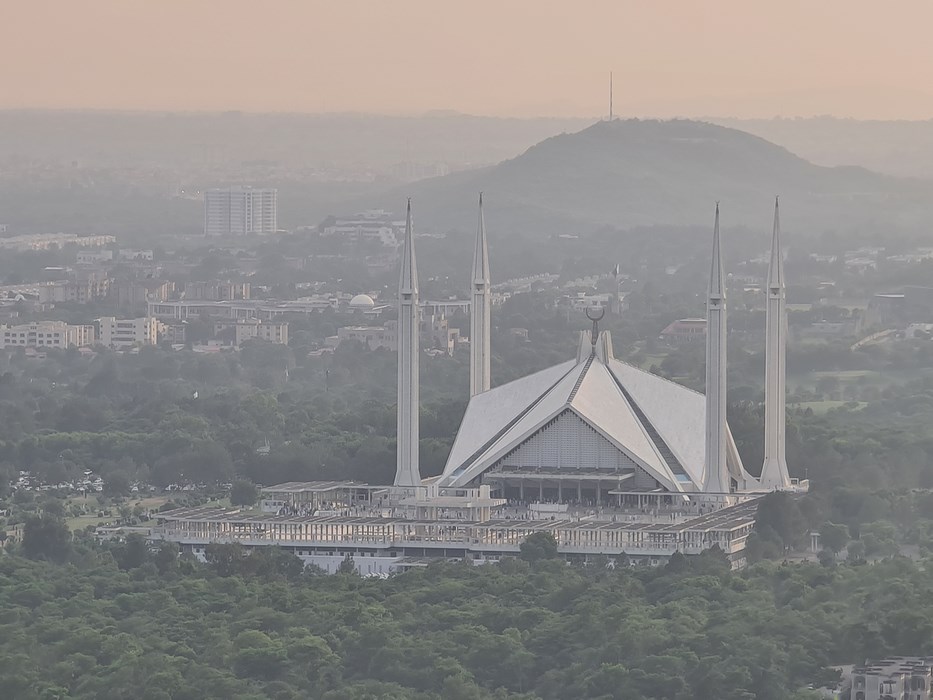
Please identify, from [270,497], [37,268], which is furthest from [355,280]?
[270,497]

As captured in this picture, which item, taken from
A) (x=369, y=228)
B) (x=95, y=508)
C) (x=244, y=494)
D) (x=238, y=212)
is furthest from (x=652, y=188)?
(x=244, y=494)

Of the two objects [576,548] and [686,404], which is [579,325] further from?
[576,548]

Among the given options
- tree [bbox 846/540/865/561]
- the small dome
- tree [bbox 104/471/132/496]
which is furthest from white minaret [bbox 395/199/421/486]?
the small dome

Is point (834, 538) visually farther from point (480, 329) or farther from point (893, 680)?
point (893, 680)

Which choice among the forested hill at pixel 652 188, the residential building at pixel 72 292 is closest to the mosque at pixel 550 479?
the residential building at pixel 72 292

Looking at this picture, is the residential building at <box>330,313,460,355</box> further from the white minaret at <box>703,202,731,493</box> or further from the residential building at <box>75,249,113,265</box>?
the white minaret at <box>703,202,731,493</box>

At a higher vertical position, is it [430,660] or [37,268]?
[37,268]
